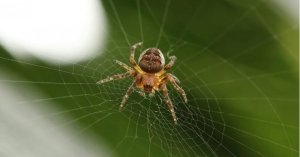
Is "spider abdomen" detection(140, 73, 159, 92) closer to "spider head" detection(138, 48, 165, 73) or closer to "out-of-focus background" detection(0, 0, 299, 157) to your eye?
"spider head" detection(138, 48, 165, 73)

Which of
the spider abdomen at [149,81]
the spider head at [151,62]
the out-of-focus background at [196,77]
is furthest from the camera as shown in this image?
the spider abdomen at [149,81]

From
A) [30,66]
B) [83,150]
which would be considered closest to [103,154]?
[83,150]

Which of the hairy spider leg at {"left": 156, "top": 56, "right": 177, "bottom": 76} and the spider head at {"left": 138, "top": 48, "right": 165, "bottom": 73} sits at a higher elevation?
the spider head at {"left": 138, "top": 48, "right": 165, "bottom": 73}

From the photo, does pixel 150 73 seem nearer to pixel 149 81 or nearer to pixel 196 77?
pixel 149 81

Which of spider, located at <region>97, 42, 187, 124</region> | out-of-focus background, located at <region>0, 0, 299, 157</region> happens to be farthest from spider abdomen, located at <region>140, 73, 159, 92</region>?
out-of-focus background, located at <region>0, 0, 299, 157</region>

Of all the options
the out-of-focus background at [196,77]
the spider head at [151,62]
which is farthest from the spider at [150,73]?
the out-of-focus background at [196,77]

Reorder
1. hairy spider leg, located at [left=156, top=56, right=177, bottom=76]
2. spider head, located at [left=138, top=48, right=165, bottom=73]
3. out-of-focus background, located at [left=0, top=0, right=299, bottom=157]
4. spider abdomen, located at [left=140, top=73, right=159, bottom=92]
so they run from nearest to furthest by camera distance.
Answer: out-of-focus background, located at [left=0, top=0, right=299, bottom=157], hairy spider leg, located at [left=156, top=56, right=177, bottom=76], spider head, located at [left=138, top=48, right=165, bottom=73], spider abdomen, located at [left=140, top=73, right=159, bottom=92]

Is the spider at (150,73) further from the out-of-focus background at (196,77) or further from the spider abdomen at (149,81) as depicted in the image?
the out-of-focus background at (196,77)

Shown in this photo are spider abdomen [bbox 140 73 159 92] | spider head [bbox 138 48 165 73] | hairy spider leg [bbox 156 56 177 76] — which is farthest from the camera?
spider abdomen [bbox 140 73 159 92]

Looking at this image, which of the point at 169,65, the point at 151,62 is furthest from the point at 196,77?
the point at 151,62
